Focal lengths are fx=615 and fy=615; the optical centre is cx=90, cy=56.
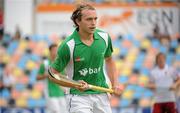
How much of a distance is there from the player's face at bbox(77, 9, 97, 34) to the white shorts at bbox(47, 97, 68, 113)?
5.61 metres

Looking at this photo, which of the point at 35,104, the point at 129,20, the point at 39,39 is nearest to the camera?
the point at 35,104

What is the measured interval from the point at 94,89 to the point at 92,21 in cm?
84

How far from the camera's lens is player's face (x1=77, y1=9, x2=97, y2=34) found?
757 centimetres

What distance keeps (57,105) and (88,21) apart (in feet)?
18.6

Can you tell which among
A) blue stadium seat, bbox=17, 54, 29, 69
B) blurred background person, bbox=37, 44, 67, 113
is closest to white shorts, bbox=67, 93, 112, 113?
blurred background person, bbox=37, 44, 67, 113

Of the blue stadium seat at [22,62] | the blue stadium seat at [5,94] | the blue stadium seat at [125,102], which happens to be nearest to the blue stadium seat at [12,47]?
the blue stadium seat at [22,62]

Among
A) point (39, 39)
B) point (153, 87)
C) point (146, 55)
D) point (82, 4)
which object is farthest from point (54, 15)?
point (82, 4)

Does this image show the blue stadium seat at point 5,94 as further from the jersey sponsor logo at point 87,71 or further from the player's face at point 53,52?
the jersey sponsor logo at point 87,71

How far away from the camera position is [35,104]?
18281mm

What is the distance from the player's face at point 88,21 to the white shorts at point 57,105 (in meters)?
5.61

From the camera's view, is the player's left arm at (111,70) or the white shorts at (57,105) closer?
the player's left arm at (111,70)

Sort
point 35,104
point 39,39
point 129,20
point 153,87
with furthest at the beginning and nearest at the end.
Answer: point 129,20 → point 39,39 → point 35,104 → point 153,87

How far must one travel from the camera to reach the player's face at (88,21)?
7.57m

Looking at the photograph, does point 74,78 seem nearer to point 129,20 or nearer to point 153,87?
point 153,87
